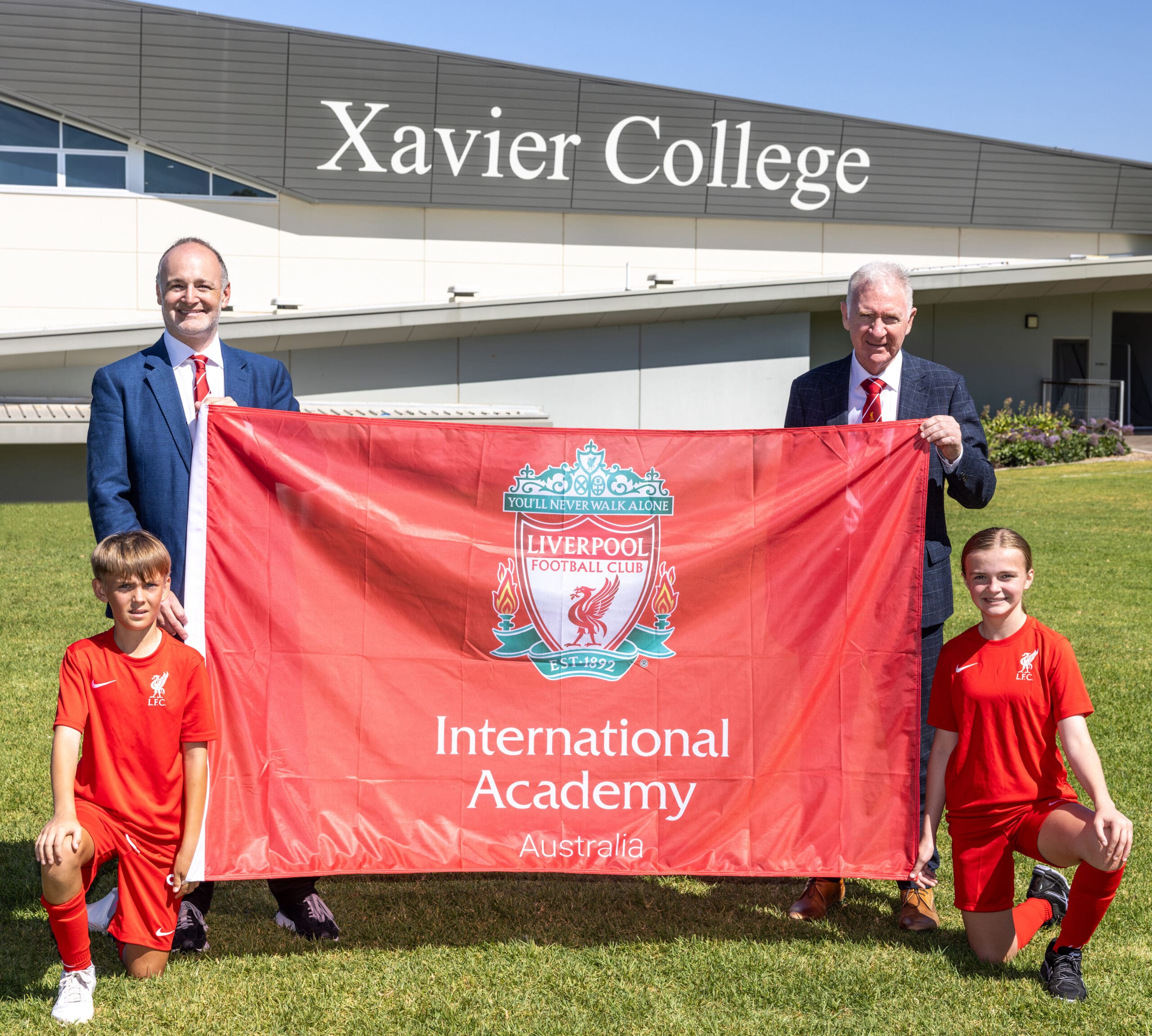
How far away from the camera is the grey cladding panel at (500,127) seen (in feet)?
67.7

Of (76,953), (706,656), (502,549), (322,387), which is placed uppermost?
(322,387)

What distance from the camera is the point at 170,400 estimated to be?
401 centimetres

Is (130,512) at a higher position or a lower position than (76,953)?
higher

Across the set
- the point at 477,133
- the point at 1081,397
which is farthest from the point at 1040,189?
the point at 477,133

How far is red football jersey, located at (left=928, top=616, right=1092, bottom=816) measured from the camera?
12.1 feet

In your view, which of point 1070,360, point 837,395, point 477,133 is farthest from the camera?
point 1070,360

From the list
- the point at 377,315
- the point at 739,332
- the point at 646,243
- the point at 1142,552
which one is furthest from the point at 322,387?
the point at 1142,552

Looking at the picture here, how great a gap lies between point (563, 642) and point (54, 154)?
19031 mm

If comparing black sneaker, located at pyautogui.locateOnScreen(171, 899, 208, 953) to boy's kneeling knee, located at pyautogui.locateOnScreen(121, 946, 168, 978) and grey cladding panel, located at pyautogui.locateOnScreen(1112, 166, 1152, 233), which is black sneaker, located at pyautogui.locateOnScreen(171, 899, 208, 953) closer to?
boy's kneeling knee, located at pyautogui.locateOnScreen(121, 946, 168, 978)

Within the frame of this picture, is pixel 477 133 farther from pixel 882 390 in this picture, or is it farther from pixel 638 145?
pixel 882 390

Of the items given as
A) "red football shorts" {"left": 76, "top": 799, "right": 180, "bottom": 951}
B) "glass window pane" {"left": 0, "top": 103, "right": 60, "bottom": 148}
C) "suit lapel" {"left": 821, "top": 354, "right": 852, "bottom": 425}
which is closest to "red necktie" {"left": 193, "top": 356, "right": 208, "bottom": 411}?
"red football shorts" {"left": 76, "top": 799, "right": 180, "bottom": 951}

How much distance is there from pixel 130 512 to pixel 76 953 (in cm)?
141

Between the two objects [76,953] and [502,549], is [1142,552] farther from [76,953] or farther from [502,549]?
[76,953]

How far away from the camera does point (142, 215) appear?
19844 mm
